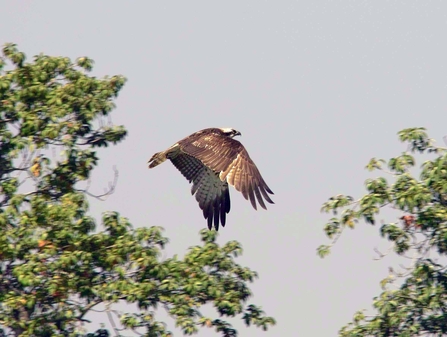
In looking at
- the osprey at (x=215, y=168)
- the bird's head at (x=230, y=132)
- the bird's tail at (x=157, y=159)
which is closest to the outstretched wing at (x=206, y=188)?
the osprey at (x=215, y=168)

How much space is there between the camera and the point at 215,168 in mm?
14867

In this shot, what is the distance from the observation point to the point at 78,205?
46.9 ft

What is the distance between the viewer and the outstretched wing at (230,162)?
14.1 metres

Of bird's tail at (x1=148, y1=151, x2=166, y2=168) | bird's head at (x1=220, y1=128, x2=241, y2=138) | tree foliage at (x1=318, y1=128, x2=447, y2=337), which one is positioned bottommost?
tree foliage at (x1=318, y1=128, x2=447, y2=337)

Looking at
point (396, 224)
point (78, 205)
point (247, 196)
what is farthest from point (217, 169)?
point (396, 224)

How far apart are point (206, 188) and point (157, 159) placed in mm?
1197

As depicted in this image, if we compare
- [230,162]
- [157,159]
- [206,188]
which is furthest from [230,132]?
[230,162]

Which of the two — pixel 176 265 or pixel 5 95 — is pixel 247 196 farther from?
pixel 5 95

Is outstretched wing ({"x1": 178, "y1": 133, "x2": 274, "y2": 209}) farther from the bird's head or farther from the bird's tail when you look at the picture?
the bird's head

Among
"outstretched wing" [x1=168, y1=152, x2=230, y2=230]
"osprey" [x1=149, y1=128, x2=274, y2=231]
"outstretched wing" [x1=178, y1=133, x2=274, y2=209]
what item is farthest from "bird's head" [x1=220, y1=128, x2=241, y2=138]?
"outstretched wing" [x1=178, y1=133, x2=274, y2=209]

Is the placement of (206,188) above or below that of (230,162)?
above

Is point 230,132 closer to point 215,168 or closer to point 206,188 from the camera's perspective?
point 206,188

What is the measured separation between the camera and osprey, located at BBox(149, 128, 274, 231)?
564 inches

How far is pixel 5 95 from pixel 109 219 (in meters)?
2.34
